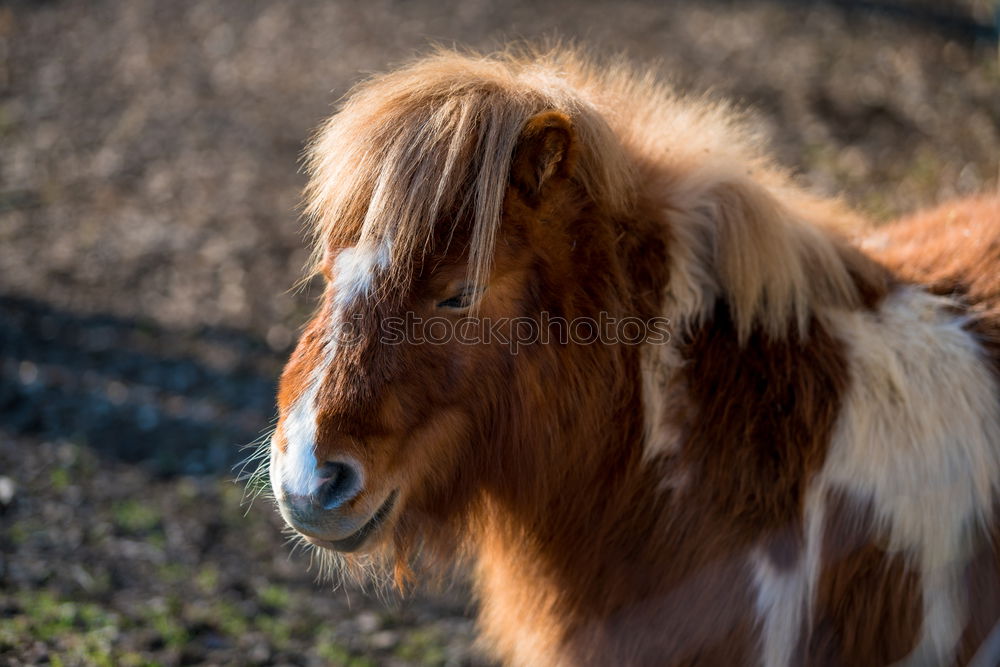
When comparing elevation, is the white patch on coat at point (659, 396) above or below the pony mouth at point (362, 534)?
above

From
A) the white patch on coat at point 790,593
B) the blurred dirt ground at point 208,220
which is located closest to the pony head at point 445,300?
the white patch on coat at point 790,593

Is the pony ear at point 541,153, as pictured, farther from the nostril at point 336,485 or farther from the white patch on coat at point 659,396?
the nostril at point 336,485

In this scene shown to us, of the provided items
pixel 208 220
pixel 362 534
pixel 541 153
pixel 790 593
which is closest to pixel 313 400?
pixel 362 534

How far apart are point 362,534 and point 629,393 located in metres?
0.81

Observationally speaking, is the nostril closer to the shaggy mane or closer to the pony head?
the pony head

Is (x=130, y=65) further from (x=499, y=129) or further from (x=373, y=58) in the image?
(x=499, y=129)

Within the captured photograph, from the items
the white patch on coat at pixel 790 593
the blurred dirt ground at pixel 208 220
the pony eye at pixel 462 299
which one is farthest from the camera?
the blurred dirt ground at pixel 208 220

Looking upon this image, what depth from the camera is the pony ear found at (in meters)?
2.10

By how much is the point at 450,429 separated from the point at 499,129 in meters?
0.77

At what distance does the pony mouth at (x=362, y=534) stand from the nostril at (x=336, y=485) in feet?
0.40

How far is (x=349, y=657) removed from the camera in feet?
10.6

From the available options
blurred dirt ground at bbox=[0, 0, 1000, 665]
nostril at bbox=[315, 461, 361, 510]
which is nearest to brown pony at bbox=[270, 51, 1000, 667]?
nostril at bbox=[315, 461, 361, 510]

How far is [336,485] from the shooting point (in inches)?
80.6

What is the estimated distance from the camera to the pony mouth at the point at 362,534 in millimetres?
2131
